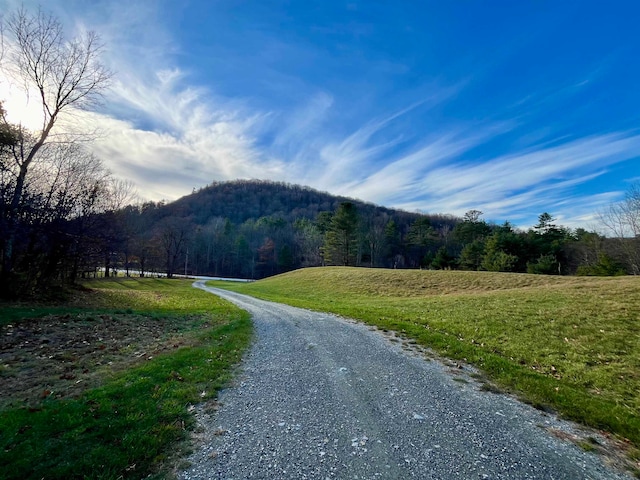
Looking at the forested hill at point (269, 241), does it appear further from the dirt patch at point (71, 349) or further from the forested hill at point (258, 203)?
the dirt patch at point (71, 349)

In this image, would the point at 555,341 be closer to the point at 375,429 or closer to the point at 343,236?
the point at 375,429

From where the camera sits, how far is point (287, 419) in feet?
15.0

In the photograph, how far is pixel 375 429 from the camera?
429 centimetres

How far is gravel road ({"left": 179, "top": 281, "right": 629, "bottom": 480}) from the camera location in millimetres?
3469

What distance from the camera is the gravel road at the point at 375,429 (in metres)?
3.47

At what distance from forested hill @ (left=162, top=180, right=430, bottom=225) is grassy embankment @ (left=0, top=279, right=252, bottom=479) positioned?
102118mm

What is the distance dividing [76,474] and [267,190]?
514 ft

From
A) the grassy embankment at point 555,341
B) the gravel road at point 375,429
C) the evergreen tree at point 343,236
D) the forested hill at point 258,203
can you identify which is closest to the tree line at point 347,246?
the evergreen tree at point 343,236

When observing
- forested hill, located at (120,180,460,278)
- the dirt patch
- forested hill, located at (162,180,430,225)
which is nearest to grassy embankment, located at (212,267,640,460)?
the dirt patch

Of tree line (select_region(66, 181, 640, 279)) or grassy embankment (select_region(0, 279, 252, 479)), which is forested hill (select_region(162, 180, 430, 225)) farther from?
grassy embankment (select_region(0, 279, 252, 479))

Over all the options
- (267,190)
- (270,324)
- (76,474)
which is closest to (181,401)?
(76,474)

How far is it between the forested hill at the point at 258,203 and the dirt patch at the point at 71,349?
3959 inches

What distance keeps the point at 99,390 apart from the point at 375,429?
5011 mm

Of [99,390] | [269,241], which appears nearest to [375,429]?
[99,390]
